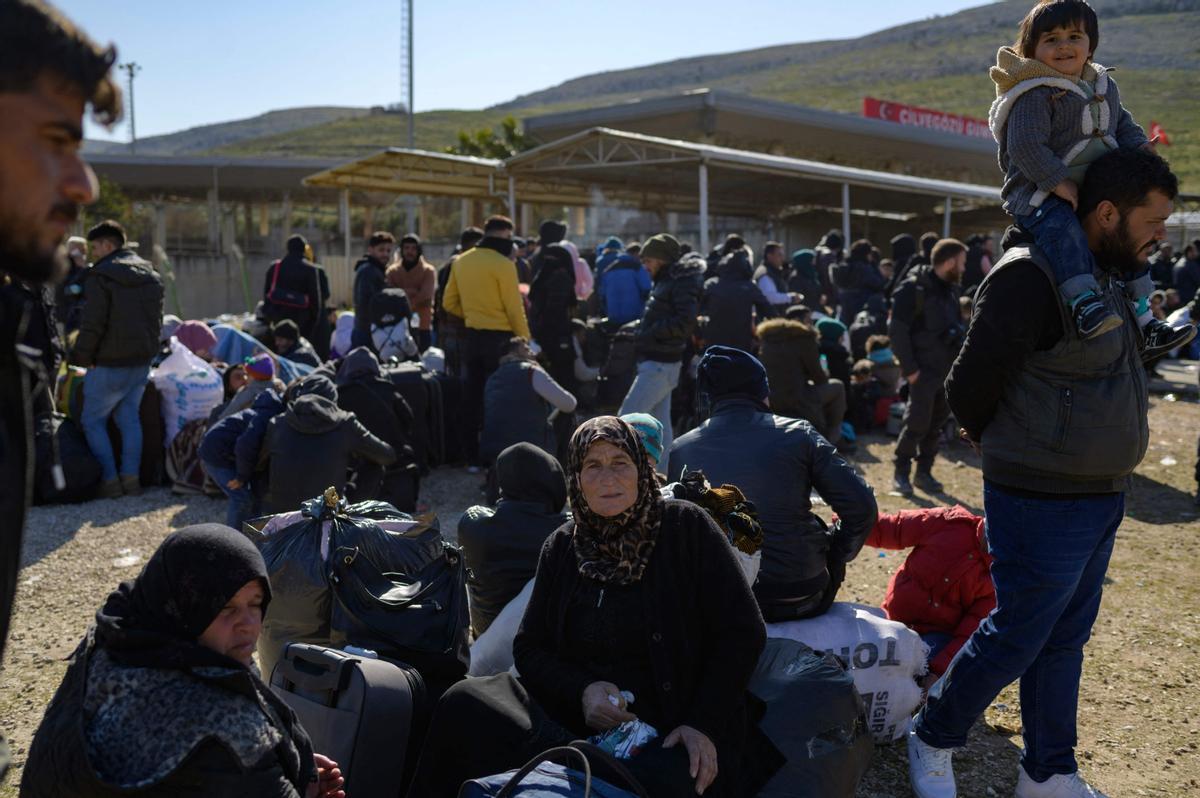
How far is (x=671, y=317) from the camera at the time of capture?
771 cm

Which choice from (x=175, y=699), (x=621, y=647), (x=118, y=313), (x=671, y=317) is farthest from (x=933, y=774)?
(x=118, y=313)

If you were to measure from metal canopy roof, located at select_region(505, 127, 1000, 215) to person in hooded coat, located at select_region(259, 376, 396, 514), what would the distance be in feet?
31.2

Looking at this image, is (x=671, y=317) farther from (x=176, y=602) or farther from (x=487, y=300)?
(x=176, y=602)

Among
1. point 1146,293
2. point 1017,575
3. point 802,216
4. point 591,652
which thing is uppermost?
point 802,216

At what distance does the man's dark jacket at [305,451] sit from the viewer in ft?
18.9

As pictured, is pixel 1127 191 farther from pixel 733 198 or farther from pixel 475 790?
pixel 733 198

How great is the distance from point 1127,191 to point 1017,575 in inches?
47.3

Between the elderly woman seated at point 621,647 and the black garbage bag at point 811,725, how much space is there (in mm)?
101

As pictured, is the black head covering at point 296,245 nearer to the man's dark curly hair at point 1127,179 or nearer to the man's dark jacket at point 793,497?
the man's dark jacket at point 793,497

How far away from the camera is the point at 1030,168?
3193 millimetres

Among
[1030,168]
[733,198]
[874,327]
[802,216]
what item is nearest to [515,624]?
[1030,168]

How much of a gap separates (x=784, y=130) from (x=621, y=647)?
25870 millimetres

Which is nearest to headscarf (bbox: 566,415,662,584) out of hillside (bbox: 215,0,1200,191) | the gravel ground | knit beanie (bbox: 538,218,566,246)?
the gravel ground

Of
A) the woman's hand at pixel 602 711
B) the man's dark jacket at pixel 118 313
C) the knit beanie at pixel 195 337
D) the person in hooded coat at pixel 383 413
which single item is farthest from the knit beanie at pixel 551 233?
the woman's hand at pixel 602 711
